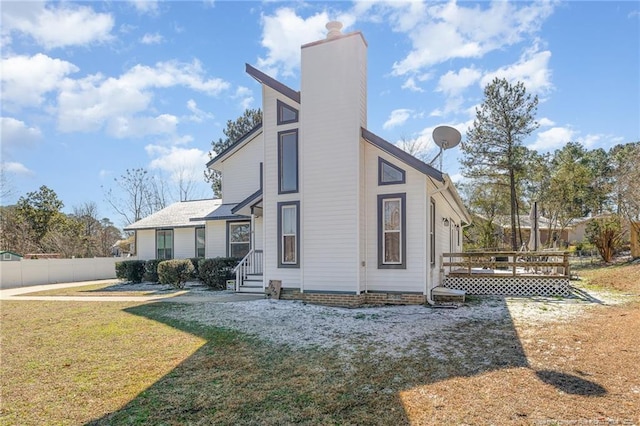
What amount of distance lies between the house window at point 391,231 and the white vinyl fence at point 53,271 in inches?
666

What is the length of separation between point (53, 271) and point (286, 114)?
17304mm

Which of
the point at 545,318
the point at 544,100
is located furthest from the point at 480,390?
the point at 544,100

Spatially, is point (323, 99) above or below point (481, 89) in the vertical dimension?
below

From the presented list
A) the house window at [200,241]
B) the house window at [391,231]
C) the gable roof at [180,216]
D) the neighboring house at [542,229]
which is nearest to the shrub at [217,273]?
the house window at [200,241]

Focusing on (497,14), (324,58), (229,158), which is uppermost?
(497,14)

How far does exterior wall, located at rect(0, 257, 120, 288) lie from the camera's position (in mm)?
19031

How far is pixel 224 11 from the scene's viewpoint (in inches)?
451

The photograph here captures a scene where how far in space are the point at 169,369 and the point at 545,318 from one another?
7455 mm

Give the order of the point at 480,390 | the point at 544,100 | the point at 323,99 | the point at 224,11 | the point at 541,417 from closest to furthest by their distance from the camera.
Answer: the point at 541,417, the point at 480,390, the point at 323,99, the point at 224,11, the point at 544,100

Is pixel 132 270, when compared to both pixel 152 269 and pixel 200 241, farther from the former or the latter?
pixel 200 241

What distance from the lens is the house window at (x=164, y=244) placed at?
64.1ft

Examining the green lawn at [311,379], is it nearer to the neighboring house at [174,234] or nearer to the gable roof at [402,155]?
the gable roof at [402,155]

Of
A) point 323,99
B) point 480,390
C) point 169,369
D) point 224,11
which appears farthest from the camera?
point 224,11

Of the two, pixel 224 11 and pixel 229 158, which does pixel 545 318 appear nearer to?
pixel 224 11
